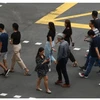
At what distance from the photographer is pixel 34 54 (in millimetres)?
18156

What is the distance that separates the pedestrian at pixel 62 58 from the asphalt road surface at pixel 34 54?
0.28 meters

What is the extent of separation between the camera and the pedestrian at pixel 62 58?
15.2 metres

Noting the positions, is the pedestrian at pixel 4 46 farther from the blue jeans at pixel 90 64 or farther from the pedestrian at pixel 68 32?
the blue jeans at pixel 90 64

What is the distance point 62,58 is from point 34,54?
302 centimetres

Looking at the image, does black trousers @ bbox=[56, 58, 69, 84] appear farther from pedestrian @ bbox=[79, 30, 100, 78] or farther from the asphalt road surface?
pedestrian @ bbox=[79, 30, 100, 78]

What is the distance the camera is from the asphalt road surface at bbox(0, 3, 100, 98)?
15297 millimetres

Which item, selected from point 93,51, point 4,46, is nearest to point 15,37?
point 4,46

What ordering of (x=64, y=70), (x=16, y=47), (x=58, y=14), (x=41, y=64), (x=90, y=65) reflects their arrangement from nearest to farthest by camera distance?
(x=41, y=64) → (x=64, y=70) → (x=90, y=65) → (x=16, y=47) → (x=58, y=14)

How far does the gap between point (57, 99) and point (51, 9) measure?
8877 mm

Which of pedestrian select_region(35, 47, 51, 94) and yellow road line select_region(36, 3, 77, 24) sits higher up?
yellow road line select_region(36, 3, 77, 24)

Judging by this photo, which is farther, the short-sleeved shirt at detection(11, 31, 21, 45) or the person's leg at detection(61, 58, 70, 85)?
the short-sleeved shirt at detection(11, 31, 21, 45)

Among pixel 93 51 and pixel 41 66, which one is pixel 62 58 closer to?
pixel 41 66

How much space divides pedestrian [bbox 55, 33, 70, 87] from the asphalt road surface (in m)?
0.28

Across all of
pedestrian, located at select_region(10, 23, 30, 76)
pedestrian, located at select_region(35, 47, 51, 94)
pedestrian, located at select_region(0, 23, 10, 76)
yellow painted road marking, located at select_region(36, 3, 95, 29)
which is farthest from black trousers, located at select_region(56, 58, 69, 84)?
yellow painted road marking, located at select_region(36, 3, 95, 29)
